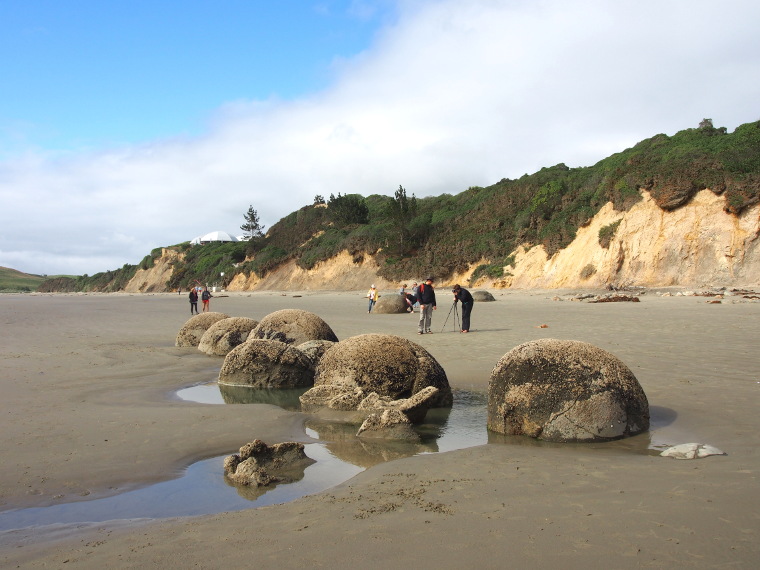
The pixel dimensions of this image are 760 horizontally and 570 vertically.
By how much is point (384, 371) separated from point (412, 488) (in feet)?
12.5

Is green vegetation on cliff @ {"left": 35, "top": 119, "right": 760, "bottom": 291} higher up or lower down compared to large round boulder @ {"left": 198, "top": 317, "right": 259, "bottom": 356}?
higher up

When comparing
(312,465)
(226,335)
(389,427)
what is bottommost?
(312,465)

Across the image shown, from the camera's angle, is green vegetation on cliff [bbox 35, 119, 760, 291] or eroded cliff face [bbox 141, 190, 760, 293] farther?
green vegetation on cliff [bbox 35, 119, 760, 291]

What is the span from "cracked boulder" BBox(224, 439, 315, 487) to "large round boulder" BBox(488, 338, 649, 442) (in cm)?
237

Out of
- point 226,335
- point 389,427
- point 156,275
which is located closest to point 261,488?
point 389,427

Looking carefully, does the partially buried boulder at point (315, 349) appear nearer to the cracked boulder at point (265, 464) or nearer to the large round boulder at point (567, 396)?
the large round boulder at point (567, 396)

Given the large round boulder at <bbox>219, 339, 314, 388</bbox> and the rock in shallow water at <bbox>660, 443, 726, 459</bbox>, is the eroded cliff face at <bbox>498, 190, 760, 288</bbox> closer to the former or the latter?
the large round boulder at <bbox>219, 339, 314, 388</bbox>

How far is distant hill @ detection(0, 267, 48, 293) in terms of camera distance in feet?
426

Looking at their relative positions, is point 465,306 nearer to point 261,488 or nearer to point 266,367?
point 266,367

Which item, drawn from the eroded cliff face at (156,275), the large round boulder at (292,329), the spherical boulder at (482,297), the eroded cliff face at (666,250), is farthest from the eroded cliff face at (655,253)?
the eroded cliff face at (156,275)

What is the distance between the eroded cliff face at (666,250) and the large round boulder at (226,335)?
2348cm

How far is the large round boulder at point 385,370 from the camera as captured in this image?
8.61 meters

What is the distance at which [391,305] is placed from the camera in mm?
25719

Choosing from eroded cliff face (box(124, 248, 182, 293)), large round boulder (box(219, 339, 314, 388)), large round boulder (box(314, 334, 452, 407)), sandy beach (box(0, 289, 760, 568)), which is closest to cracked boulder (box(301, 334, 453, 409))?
large round boulder (box(314, 334, 452, 407))
